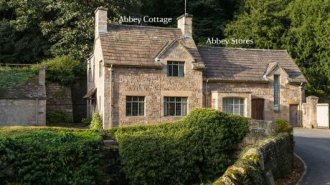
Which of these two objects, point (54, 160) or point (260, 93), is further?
point (260, 93)

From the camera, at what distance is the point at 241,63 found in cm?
3709

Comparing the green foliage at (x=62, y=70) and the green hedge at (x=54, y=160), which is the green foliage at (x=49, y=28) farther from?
the green hedge at (x=54, y=160)

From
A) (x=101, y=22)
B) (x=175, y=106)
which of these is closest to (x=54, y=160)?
(x=175, y=106)

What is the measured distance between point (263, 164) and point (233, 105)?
2064 cm

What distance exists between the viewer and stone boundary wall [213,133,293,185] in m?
10.5

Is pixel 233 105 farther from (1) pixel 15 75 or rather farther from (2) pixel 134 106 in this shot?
(1) pixel 15 75

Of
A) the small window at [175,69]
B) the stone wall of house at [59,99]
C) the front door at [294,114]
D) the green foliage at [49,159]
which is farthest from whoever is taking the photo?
the stone wall of house at [59,99]

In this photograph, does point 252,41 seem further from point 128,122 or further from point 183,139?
point 183,139

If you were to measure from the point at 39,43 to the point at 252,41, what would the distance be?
2415 centimetres

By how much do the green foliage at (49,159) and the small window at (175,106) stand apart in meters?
13.6

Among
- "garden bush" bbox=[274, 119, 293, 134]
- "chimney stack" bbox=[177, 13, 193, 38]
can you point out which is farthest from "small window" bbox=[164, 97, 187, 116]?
"garden bush" bbox=[274, 119, 293, 134]

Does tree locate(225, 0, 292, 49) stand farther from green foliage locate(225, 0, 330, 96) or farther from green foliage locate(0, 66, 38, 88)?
green foliage locate(0, 66, 38, 88)

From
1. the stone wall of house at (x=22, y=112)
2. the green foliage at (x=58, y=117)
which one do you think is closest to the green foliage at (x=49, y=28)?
the green foliage at (x=58, y=117)

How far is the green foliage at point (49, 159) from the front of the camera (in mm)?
17109
